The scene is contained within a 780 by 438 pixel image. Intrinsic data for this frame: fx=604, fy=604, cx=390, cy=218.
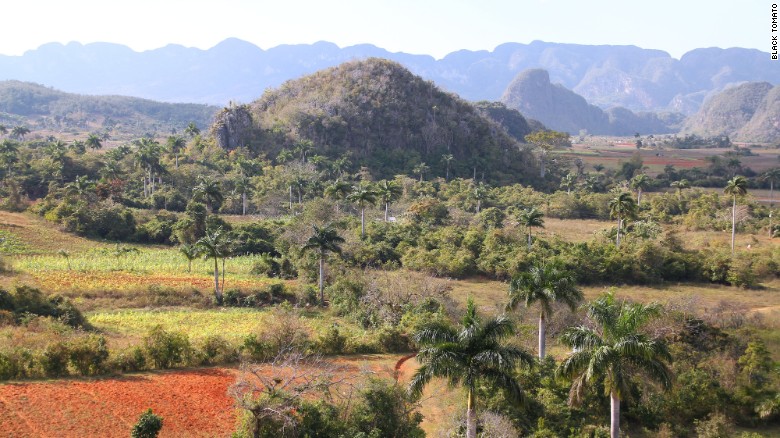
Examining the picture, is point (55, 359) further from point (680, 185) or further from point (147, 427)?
point (680, 185)

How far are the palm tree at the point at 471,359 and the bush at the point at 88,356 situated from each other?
48.1 ft

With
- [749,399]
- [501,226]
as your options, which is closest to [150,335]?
[749,399]

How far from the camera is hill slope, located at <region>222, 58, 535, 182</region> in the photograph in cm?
9900

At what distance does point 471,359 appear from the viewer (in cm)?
1669

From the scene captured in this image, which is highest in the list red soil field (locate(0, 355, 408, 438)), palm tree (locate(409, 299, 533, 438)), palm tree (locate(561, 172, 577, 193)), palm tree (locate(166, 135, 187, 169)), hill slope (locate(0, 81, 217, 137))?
hill slope (locate(0, 81, 217, 137))

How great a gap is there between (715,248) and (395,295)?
30.7m

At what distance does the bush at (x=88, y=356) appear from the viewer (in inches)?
955

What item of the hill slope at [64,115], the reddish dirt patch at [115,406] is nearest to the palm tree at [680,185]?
the reddish dirt patch at [115,406]

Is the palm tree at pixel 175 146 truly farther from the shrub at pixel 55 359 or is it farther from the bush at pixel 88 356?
the shrub at pixel 55 359

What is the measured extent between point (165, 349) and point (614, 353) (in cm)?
1827

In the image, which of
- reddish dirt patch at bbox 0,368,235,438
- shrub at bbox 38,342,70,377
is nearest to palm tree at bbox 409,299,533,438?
reddish dirt patch at bbox 0,368,235,438

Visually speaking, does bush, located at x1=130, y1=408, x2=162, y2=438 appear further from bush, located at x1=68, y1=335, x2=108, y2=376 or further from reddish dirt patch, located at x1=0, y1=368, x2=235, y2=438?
bush, located at x1=68, y1=335, x2=108, y2=376

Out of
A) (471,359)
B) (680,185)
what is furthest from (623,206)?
(680,185)

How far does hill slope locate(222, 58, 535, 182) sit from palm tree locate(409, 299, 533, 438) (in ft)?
253
